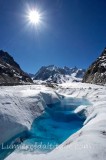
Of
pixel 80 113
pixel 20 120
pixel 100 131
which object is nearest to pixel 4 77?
pixel 80 113

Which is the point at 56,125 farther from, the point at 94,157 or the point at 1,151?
the point at 94,157

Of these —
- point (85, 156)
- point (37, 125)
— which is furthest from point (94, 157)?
point (37, 125)

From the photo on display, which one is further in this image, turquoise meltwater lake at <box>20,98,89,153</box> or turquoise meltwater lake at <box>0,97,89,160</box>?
turquoise meltwater lake at <box>20,98,89,153</box>

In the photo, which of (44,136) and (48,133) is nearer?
(44,136)

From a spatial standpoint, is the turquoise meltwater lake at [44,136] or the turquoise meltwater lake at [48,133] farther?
the turquoise meltwater lake at [48,133]

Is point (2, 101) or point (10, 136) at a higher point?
point (2, 101)

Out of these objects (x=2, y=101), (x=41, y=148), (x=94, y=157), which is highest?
(x=2, y=101)

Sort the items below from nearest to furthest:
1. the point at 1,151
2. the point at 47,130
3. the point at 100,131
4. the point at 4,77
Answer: the point at 100,131 < the point at 1,151 < the point at 47,130 < the point at 4,77

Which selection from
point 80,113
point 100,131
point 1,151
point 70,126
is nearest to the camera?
point 100,131

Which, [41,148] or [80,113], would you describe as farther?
[80,113]
